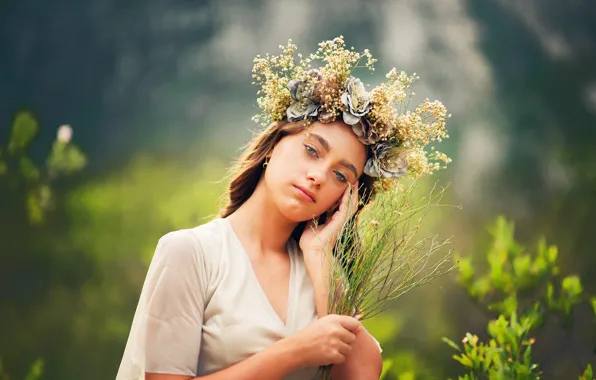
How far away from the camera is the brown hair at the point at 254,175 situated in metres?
2.20

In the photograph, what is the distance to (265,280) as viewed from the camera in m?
2.04

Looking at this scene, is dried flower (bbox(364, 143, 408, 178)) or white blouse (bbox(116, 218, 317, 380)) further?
dried flower (bbox(364, 143, 408, 178))

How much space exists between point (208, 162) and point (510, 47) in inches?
60.5

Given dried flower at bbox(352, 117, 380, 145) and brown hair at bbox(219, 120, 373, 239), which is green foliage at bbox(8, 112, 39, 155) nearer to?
brown hair at bbox(219, 120, 373, 239)

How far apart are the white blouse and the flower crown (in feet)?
1.45

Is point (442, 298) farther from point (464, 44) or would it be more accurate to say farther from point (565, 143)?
point (464, 44)

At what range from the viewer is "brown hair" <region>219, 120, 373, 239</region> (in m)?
2.20

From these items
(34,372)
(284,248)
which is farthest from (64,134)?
(284,248)

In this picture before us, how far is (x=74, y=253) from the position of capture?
3604mm

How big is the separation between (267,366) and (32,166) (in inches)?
89.2

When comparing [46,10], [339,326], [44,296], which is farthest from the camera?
[46,10]

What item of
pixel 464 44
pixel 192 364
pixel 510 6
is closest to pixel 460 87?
pixel 464 44

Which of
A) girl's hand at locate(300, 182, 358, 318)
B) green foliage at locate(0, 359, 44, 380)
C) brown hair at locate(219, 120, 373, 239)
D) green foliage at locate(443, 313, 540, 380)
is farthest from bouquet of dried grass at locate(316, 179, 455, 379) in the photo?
green foliage at locate(0, 359, 44, 380)

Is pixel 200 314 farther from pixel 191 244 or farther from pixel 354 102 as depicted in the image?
pixel 354 102
